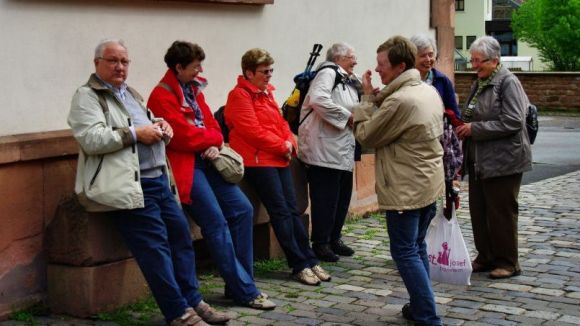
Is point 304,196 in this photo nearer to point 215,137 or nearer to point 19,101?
point 215,137

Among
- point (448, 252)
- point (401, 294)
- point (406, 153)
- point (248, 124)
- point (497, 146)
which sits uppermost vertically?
point (248, 124)

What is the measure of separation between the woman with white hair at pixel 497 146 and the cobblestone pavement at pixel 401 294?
0.30m

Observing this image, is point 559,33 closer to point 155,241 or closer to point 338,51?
point 338,51

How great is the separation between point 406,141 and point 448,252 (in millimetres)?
1498

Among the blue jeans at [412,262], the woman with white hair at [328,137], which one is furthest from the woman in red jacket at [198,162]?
the woman with white hair at [328,137]

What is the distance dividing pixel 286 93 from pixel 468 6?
7634cm

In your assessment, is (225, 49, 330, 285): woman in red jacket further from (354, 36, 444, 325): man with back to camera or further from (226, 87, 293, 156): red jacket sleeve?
(354, 36, 444, 325): man with back to camera

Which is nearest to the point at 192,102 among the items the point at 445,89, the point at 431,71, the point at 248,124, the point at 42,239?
the point at 248,124

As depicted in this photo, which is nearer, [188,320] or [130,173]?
[130,173]

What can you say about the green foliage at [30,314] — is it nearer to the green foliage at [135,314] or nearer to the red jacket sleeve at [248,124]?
the green foliage at [135,314]

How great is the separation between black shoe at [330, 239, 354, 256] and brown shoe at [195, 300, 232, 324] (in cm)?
227

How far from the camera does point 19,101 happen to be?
20.8ft

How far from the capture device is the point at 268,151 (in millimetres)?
7211

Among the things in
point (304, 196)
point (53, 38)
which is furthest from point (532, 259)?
point (53, 38)
